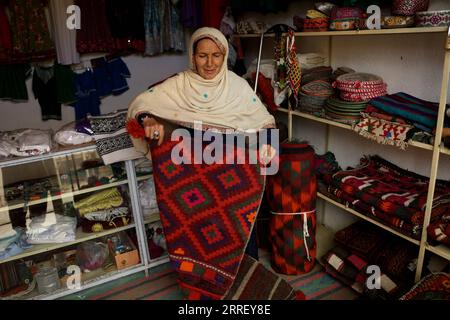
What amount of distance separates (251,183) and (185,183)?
0.33 meters

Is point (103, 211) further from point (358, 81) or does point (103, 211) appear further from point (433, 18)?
point (433, 18)

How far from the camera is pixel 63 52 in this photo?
10.0 feet

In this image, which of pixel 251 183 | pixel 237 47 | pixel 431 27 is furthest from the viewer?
pixel 237 47

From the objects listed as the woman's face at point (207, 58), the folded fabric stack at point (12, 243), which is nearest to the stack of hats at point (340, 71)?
the woman's face at point (207, 58)

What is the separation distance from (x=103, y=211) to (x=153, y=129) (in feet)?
3.16

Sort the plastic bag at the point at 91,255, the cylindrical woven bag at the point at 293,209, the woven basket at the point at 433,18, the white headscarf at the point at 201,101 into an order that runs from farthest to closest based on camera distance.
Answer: the plastic bag at the point at 91,255
the cylindrical woven bag at the point at 293,209
the white headscarf at the point at 201,101
the woven basket at the point at 433,18

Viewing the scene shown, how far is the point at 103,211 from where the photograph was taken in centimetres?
241

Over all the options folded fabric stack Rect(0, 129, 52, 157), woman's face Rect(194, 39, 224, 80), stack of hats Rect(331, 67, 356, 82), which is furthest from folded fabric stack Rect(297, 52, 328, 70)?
folded fabric stack Rect(0, 129, 52, 157)

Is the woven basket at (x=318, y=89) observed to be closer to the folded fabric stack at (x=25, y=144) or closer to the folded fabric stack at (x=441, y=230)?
the folded fabric stack at (x=441, y=230)

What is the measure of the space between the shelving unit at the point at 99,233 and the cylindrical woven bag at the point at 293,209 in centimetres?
81

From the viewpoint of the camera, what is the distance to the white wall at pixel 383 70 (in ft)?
6.09

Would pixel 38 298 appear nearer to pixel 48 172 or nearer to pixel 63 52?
pixel 48 172

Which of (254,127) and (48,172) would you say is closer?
(254,127)

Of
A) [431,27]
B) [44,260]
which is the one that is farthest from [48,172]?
[431,27]
